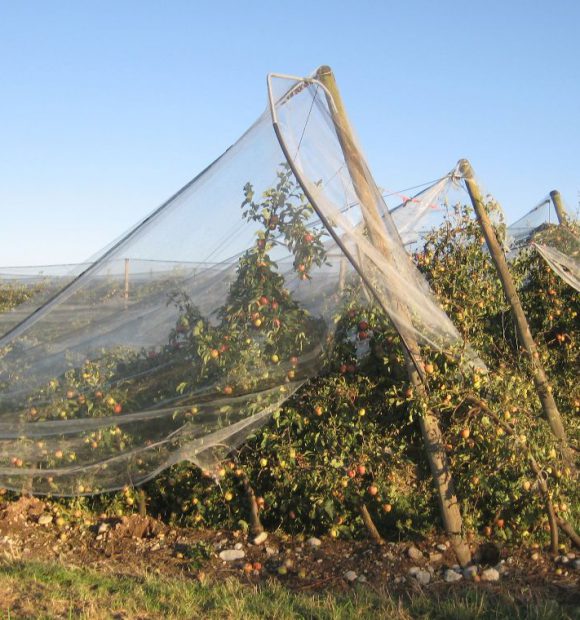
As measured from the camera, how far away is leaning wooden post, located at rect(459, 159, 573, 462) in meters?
4.61

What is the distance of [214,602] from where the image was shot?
347 centimetres

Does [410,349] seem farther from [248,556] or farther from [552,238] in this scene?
[552,238]

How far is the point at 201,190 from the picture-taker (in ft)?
12.8

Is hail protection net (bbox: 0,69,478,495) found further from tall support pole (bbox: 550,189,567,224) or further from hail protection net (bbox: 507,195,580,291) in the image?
tall support pole (bbox: 550,189,567,224)

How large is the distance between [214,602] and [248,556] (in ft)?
2.93

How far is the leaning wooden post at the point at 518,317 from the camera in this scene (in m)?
4.61

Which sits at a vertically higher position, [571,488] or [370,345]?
[370,345]

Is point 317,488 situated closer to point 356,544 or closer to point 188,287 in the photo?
point 356,544

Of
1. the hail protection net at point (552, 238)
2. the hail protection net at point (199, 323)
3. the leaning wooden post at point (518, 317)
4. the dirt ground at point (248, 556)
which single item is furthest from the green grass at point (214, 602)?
the hail protection net at point (552, 238)

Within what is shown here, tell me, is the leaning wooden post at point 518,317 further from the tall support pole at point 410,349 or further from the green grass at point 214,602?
the green grass at point 214,602

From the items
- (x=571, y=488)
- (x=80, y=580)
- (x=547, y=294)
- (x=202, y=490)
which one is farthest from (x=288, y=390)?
(x=547, y=294)

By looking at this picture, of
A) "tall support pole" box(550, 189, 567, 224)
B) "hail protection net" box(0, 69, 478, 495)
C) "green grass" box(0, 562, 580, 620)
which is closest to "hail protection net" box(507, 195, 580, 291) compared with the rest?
"tall support pole" box(550, 189, 567, 224)

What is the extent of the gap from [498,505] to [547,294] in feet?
5.44

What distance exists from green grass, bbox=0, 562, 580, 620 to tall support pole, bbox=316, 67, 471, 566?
19.7 inches
